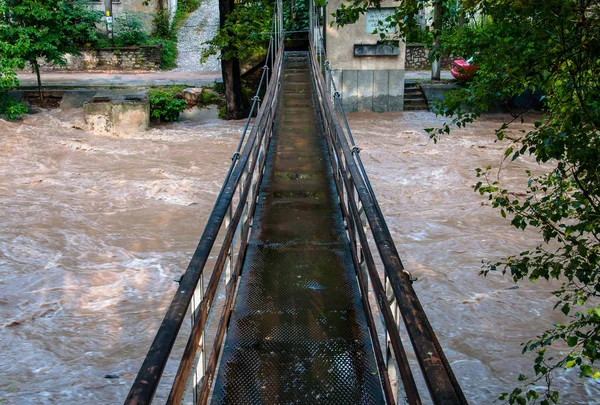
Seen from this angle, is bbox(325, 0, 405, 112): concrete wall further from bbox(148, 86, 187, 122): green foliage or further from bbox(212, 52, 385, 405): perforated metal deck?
bbox(212, 52, 385, 405): perforated metal deck

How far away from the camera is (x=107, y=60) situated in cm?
2380

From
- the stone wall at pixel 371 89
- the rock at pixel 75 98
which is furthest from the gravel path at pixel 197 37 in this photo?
the stone wall at pixel 371 89

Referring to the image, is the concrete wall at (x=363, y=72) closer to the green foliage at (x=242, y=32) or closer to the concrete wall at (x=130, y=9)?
the green foliage at (x=242, y=32)

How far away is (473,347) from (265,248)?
276 centimetres

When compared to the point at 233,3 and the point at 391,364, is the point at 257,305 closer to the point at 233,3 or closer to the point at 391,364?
the point at 391,364

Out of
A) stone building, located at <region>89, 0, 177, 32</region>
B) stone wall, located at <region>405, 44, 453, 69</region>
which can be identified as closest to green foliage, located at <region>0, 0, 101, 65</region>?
stone building, located at <region>89, 0, 177, 32</region>

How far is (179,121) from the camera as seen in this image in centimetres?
1883

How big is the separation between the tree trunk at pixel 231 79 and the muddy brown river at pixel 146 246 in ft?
3.08

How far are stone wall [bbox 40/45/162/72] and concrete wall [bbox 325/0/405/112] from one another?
7.75 m

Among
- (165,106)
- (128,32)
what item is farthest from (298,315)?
(128,32)

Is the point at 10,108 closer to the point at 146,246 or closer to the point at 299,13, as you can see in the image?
the point at 146,246

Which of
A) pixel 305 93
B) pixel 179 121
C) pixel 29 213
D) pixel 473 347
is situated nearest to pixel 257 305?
pixel 473 347

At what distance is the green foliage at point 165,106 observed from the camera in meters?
18.4

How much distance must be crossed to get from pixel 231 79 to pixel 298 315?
1433cm
